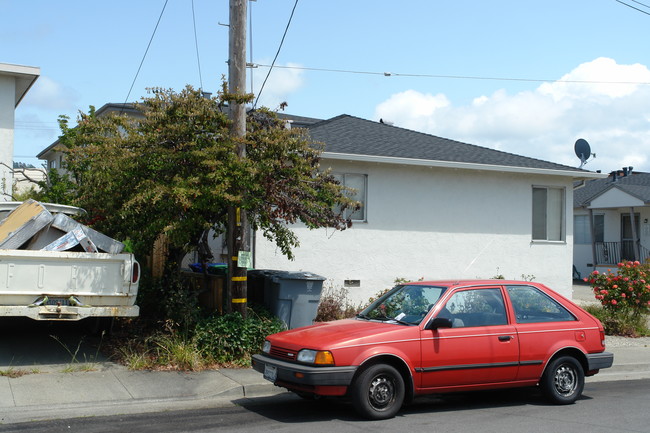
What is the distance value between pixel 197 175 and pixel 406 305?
11.6ft

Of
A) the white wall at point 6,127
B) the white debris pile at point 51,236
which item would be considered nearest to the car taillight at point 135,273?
the white debris pile at point 51,236

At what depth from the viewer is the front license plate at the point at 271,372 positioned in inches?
301

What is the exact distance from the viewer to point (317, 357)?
731 cm

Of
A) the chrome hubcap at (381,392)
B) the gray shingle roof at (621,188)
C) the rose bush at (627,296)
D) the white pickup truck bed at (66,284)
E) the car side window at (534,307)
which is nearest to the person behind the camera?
the chrome hubcap at (381,392)

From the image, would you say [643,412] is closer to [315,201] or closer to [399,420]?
[399,420]

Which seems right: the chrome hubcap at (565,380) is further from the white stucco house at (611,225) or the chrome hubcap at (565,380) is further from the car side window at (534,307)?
the white stucco house at (611,225)

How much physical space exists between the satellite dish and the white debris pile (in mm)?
21118

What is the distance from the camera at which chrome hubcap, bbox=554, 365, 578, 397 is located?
8.41 m

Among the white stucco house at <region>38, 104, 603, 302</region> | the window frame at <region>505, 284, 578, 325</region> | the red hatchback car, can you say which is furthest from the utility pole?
the window frame at <region>505, 284, 578, 325</region>

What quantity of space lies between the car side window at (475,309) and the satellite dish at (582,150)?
19.9 meters

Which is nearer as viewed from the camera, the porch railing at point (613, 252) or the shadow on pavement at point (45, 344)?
the shadow on pavement at point (45, 344)

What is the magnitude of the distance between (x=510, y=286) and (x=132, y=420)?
4.72 meters

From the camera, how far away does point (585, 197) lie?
1217 inches

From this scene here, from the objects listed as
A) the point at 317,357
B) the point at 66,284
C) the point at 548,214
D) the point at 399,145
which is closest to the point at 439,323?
the point at 317,357
